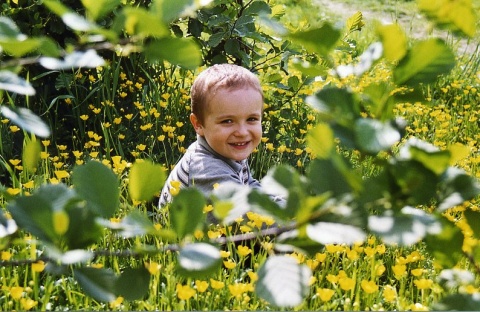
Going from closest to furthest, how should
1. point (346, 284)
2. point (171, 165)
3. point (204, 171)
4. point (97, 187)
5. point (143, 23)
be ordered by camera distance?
point (143, 23) → point (97, 187) → point (346, 284) → point (204, 171) → point (171, 165)

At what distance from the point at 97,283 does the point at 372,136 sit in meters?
0.34

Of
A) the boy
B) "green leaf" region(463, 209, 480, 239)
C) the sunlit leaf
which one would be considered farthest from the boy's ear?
the sunlit leaf

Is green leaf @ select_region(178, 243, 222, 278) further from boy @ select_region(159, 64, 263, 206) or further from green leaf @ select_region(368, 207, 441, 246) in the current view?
boy @ select_region(159, 64, 263, 206)

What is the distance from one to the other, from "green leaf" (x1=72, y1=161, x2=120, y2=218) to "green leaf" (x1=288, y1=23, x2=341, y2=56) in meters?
0.24

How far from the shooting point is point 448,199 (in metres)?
0.71

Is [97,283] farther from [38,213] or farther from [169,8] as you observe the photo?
[169,8]

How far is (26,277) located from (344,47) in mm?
1748

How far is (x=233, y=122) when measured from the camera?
8.34 feet

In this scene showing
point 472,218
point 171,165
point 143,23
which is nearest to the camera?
point 143,23

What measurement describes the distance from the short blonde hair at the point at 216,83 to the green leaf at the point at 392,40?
1846mm

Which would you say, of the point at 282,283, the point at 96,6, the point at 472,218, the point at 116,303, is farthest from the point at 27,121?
the point at 116,303

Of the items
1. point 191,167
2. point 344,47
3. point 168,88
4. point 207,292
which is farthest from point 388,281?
point 168,88

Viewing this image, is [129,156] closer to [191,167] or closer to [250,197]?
[191,167]

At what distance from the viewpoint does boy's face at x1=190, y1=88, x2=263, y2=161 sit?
8.20 ft
